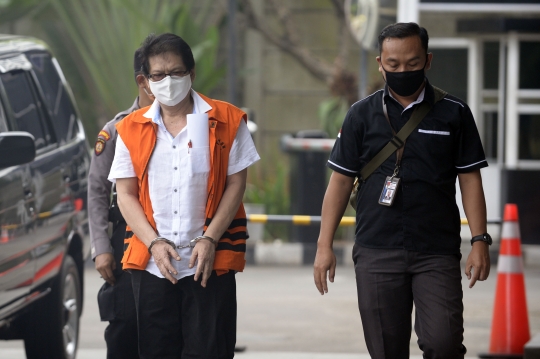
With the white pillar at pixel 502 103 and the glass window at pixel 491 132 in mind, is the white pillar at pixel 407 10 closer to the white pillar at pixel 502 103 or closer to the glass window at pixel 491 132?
the white pillar at pixel 502 103

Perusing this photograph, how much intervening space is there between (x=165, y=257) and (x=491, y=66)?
32.2 feet

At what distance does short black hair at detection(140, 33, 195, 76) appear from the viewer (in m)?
4.52

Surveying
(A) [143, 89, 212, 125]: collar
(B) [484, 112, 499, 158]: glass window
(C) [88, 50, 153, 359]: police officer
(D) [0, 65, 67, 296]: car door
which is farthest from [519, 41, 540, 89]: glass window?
(A) [143, 89, 212, 125]: collar

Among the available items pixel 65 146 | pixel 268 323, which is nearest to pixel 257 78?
pixel 268 323

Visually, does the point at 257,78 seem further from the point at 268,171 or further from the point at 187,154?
the point at 187,154

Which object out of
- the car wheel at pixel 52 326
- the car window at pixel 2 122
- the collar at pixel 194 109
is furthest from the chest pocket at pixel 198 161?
the car wheel at pixel 52 326

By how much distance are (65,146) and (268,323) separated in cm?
266

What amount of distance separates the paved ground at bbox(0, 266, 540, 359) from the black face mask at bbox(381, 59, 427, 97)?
10.2 ft

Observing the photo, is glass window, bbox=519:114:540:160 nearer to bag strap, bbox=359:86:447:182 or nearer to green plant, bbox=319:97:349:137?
green plant, bbox=319:97:349:137

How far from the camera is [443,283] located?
4.51m

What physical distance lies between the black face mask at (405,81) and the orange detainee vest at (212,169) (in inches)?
26.2

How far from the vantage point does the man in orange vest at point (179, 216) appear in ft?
14.6

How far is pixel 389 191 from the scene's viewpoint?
14.9 ft

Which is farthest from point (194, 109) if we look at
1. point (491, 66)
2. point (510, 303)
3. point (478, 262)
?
point (491, 66)
